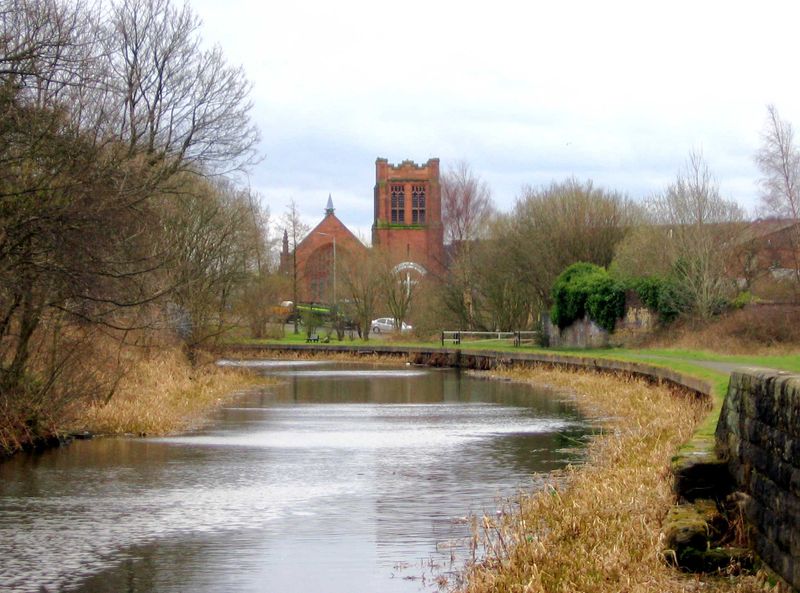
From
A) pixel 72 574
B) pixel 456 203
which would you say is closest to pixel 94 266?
pixel 72 574

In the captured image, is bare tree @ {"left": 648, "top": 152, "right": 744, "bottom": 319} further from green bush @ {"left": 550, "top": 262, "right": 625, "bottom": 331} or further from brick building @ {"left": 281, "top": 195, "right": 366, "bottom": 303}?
brick building @ {"left": 281, "top": 195, "right": 366, "bottom": 303}

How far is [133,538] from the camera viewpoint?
12281mm

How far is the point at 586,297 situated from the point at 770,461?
3508 centimetres

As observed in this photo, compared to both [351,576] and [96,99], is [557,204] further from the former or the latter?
[351,576]

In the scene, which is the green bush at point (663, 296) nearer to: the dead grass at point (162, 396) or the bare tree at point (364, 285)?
the dead grass at point (162, 396)

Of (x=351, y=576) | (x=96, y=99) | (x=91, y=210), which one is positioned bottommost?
(x=351, y=576)

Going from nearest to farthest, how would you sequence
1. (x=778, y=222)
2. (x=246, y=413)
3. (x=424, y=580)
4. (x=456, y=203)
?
(x=424, y=580)
(x=246, y=413)
(x=778, y=222)
(x=456, y=203)

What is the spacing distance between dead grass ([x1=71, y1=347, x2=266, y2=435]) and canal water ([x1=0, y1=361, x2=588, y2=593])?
2.52 feet

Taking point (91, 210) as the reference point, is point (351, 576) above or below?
below

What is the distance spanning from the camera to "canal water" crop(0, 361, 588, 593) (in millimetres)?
10781

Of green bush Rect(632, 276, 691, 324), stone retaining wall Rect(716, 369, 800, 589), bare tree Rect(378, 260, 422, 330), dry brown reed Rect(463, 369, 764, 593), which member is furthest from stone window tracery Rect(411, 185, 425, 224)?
stone retaining wall Rect(716, 369, 800, 589)

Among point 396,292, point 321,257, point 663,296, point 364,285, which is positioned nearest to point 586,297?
point 663,296

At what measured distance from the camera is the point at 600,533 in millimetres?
10703

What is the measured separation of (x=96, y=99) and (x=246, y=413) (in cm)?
873
